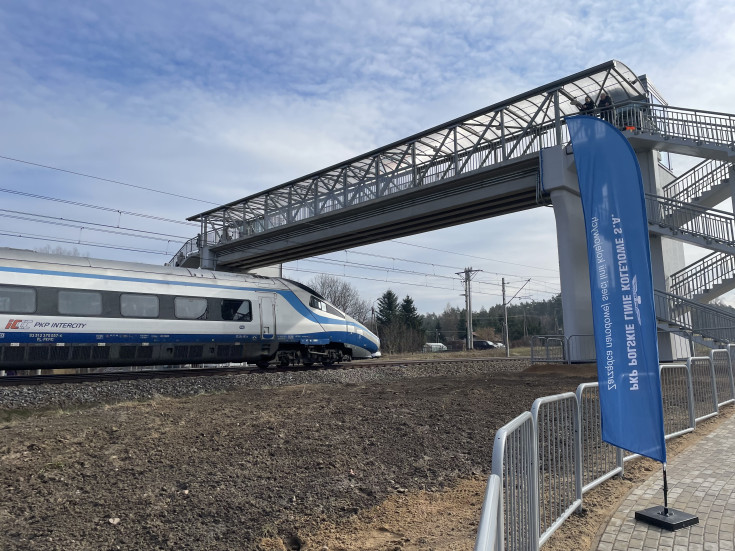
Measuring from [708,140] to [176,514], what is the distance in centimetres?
1846

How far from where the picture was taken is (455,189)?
24312mm

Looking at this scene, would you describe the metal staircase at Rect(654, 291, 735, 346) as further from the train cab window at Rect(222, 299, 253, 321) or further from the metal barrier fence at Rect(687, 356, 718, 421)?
the train cab window at Rect(222, 299, 253, 321)

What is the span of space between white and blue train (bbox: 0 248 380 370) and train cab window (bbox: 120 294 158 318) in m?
0.03

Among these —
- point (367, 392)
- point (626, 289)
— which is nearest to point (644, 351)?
point (626, 289)

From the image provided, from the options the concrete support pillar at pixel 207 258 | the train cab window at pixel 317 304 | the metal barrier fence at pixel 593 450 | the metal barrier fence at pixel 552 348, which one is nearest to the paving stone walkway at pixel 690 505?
the metal barrier fence at pixel 593 450

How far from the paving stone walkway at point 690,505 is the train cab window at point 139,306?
1436 cm

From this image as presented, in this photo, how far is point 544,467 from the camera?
442 centimetres

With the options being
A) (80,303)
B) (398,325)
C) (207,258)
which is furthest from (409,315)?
(80,303)

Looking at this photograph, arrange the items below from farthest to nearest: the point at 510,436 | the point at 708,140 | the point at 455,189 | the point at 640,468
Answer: the point at 455,189 < the point at 708,140 < the point at 640,468 < the point at 510,436

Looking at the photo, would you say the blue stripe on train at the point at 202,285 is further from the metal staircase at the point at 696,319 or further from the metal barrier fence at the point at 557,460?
the metal barrier fence at the point at 557,460

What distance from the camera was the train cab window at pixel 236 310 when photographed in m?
18.4

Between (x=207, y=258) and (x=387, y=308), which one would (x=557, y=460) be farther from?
(x=387, y=308)

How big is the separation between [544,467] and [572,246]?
1658 centimetres

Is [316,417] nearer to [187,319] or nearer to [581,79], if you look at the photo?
[187,319]
